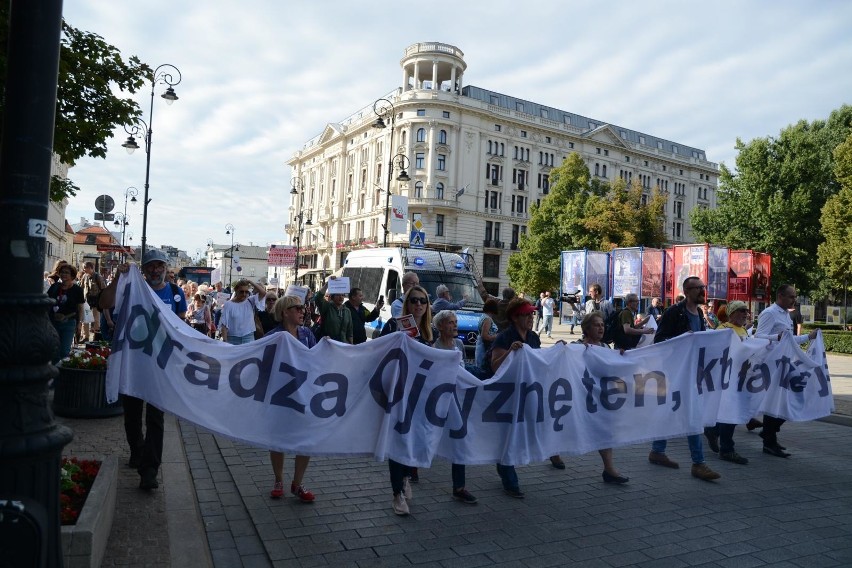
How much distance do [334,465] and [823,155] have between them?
4542 centimetres

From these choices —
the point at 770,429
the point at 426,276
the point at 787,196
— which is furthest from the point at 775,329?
the point at 787,196

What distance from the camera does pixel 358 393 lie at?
555cm

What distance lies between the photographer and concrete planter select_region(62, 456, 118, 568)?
339 cm

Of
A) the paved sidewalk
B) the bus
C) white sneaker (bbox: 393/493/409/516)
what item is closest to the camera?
the paved sidewalk

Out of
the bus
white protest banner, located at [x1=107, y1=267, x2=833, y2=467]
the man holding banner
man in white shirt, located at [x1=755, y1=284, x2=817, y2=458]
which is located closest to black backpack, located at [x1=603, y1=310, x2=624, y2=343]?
man in white shirt, located at [x1=755, y1=284, x2=817, y2=458]

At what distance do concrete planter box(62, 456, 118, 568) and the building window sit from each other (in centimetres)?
7042

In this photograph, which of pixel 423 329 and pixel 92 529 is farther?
pixel 423 329

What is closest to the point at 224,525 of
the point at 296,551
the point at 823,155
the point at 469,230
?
the point at 296,551

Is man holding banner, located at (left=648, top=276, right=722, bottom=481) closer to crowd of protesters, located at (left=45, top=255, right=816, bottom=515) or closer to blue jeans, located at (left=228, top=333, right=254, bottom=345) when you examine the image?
crowd of protesters, located at (left=45, top=255, right=816, bottom=515)

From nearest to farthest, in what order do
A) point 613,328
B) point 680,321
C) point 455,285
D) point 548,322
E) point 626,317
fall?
point 680,321 → point 613,328 → point 626,317 → point 455,285 → point 548,322

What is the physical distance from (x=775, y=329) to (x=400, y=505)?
225 inches

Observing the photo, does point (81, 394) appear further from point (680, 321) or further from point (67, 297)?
point (680, 321)

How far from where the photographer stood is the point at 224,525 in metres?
4.95

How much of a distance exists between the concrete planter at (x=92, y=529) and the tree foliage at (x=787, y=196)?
44.1 meters
